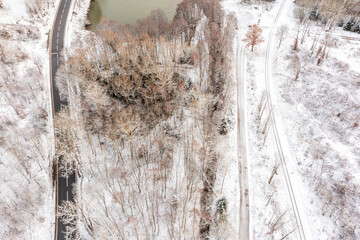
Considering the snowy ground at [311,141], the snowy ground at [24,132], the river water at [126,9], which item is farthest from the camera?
the river water at [126,9]

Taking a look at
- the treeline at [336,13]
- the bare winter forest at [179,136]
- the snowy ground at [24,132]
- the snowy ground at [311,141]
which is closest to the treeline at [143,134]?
the bare winter forest at [179,136]

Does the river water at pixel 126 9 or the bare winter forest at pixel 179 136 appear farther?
the river water at pixel 126 9

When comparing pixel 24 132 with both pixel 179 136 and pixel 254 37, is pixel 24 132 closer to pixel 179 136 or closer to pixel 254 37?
pixel 179 136

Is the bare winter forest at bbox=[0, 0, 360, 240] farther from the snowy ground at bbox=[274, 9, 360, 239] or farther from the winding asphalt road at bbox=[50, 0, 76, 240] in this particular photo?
the winding asphalt road at bbox=[50, 0, 76, 240]

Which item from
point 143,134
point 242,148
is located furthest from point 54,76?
point 242,148

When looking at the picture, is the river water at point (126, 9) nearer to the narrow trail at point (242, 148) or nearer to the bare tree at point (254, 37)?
the bare tree at point (254, 37)

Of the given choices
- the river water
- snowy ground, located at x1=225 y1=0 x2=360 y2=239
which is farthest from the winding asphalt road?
snowy ground, located at x1=225 y1=0 x2=360 y2=239
